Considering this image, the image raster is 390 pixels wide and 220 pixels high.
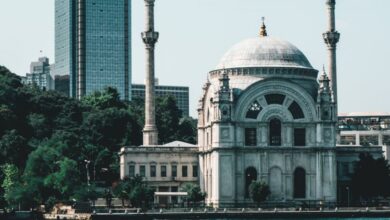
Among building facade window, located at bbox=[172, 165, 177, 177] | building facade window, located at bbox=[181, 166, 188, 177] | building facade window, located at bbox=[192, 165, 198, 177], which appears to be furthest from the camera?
building facade window, located at bbox=[192, 165, 198, 177]

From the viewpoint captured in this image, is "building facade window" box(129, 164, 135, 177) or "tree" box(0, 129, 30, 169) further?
"building facade window" box(129, 164, 135, 177)

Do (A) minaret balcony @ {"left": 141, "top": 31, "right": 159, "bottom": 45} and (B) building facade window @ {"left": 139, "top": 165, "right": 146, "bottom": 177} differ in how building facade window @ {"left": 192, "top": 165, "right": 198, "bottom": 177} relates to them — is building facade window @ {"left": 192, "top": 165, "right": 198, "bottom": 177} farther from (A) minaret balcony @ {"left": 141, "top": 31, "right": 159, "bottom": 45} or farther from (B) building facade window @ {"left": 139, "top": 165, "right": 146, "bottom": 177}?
(A) minaret balcony @ {"left": 141, "top": 31, "right": 159, "bottom": 45}

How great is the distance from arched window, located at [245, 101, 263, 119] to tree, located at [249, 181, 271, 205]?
24.2ft

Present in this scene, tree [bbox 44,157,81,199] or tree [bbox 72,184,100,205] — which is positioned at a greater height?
tree [bbox 44,157,81,199]

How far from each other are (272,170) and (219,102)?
349 inches

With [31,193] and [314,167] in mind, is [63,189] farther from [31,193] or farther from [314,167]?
[314,167]

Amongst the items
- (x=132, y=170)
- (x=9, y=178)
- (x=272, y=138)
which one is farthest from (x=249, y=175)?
(x=9, y=178)

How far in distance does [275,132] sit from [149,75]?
1594 cm

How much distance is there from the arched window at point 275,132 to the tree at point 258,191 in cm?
555

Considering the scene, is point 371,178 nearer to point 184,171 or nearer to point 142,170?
point 184,171

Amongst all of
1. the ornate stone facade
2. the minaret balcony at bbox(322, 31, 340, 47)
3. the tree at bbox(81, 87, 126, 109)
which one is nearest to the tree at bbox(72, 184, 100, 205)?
the ornate stone facade

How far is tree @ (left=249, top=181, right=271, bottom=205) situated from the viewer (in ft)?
338

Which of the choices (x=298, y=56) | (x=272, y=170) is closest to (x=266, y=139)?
(x=272, y=170)

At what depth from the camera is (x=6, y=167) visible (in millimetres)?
102375
